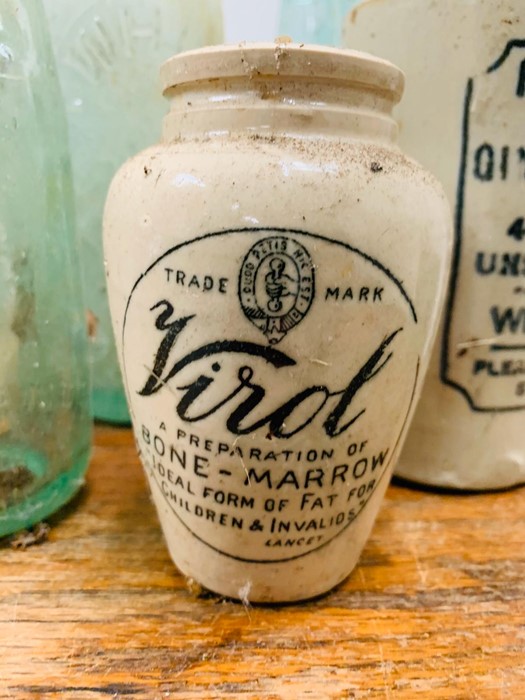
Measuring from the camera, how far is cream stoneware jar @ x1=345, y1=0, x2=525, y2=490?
0.54m

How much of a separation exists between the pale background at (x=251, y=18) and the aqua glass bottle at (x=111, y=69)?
209 millimetres

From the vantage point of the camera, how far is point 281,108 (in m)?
0.41

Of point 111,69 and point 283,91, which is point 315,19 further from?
point 283,91

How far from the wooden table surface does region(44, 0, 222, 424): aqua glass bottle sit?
0.34 metres

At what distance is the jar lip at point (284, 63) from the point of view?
0.40 m

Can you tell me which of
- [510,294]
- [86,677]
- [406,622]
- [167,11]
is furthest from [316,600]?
[167,11]

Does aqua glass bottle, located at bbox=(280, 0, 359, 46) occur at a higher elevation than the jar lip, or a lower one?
higher

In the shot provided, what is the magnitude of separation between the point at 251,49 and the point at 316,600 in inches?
14.5

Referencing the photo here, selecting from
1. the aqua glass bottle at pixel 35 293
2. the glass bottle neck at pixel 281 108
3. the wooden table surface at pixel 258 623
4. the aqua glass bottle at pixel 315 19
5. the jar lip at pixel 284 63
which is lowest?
the wooden table surface at pixel 258 623

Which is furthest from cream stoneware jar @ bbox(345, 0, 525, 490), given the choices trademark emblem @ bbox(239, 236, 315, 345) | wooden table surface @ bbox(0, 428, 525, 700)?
trademark emblem @ bbox(239, 236, 315, 345)

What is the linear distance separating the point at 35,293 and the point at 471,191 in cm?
37

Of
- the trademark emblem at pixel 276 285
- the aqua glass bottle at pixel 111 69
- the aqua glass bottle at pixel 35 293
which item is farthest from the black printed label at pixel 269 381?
the aqua glass bottle at pixel 111 69

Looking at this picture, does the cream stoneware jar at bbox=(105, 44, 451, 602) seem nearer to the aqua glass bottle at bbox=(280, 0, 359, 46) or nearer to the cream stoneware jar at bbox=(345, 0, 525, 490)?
the cream stoneware jar at bbox=(345, 0, 525, 490)

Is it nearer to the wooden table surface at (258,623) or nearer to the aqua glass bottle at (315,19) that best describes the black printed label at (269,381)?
the wooden table surface at (258,623)
